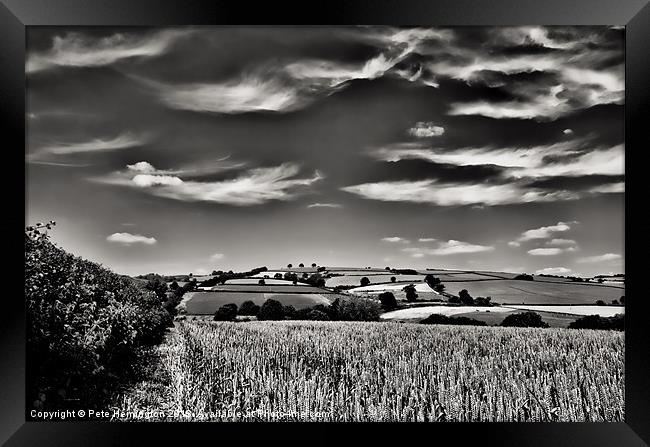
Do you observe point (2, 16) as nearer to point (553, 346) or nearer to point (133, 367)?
point (133, 367)

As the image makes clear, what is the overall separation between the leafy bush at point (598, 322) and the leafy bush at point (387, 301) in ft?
4.72

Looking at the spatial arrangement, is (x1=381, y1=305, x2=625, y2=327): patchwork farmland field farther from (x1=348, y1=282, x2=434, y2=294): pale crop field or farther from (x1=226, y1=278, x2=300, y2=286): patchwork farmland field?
(x1=226, y1=278, x2=300, y2=286): patchwork farmland field

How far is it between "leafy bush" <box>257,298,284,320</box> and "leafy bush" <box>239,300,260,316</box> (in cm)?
4

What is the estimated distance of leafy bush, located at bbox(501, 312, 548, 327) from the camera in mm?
3764

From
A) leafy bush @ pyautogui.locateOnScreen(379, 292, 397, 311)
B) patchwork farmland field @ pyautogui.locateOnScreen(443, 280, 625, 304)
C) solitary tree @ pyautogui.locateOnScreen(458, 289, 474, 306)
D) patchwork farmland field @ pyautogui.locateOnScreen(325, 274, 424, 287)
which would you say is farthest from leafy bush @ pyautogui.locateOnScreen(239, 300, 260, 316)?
solitary tree @ pyautogui.locateOnScreen(458, 289, 474, 306)

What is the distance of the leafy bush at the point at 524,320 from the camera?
376 cm

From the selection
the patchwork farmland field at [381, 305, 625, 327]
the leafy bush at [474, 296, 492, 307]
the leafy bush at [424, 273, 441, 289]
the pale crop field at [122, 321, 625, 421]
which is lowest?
the pale crop field at [122, 321, 625, 421]

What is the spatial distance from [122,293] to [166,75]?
1.68 metres

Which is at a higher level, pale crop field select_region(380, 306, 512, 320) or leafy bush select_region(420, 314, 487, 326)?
pale crop field select_region(380, 306, 512, 320)

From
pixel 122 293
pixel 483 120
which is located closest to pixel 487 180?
pixel 483 120

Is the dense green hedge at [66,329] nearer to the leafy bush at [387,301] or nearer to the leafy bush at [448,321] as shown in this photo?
the leafy bush at [387,301]

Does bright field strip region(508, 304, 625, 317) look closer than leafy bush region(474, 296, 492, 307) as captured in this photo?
Yes

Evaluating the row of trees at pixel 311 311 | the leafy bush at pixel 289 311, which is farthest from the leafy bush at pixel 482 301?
the leafy bush at pixel 289 311

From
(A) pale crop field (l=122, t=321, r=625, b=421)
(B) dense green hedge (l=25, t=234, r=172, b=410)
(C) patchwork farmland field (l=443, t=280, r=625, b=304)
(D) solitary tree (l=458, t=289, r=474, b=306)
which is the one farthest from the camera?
(D) solitary tree (l=458, t=289, r=474, b=306)
